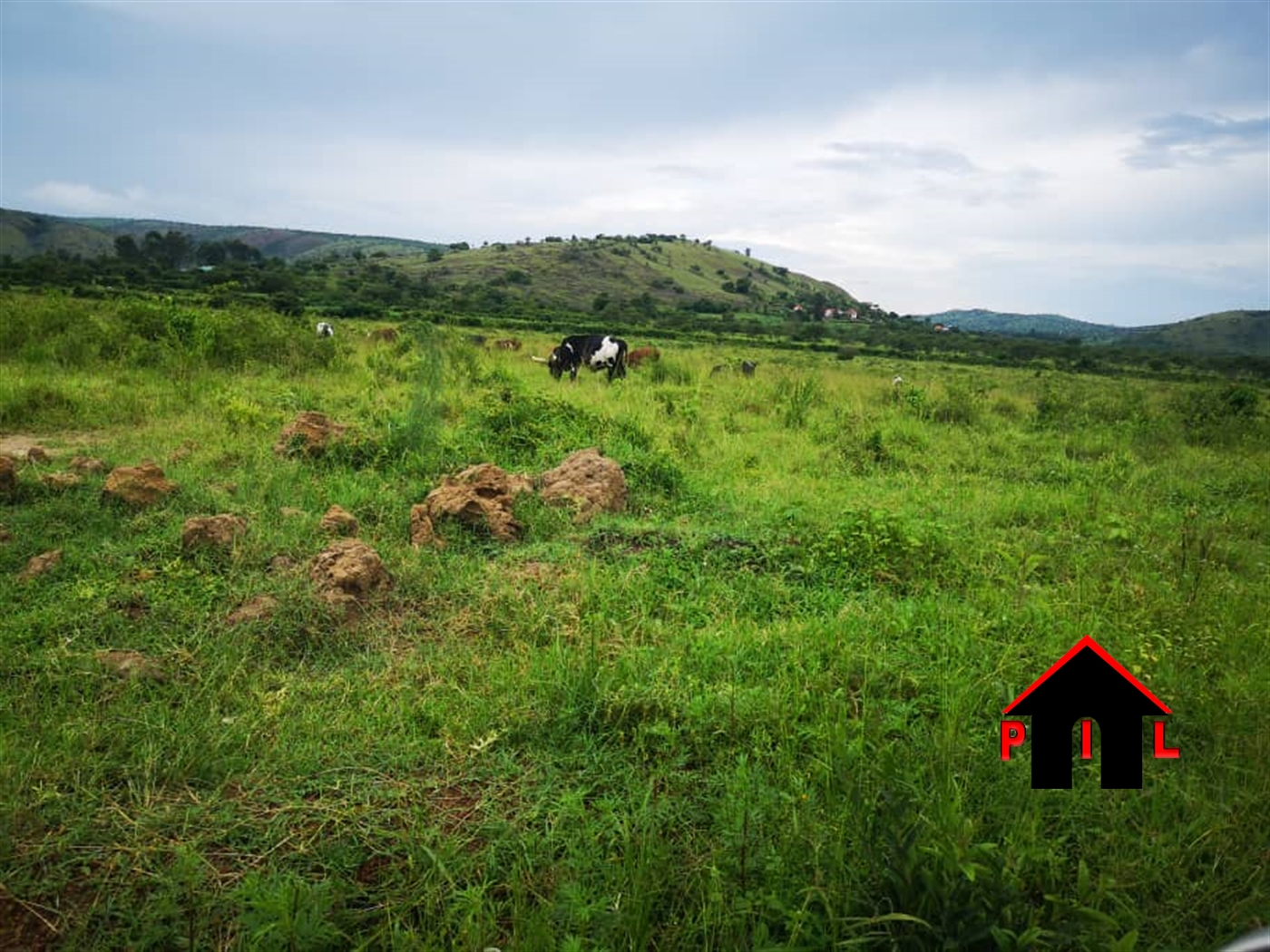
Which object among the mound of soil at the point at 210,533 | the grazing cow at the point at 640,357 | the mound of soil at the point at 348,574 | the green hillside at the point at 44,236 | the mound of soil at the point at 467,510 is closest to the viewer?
the mound of soil at the point at 348,574

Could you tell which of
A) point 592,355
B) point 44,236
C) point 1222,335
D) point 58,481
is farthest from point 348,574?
point 44,236

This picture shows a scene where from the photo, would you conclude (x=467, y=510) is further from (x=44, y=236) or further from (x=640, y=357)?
(x=44, y=236)

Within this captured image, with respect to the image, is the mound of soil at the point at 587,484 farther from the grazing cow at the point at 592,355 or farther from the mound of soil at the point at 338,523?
the grazing cow at the point at 592,355

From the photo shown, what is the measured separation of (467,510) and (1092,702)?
13.3 feet

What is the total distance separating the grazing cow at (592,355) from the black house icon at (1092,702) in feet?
41.7

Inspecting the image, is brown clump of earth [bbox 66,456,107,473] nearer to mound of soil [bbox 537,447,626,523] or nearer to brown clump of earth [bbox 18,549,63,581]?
brown clump of earth [bbox 18,549,63,581]

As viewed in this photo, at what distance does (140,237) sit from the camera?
420ft

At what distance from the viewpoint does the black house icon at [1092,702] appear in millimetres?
1584

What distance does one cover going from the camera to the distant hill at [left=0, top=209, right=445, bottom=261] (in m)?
90.6

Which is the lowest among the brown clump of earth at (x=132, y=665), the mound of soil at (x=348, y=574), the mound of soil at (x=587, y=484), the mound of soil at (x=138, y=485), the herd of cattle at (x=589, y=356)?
the brown clump of earth at (x=132, y=665)

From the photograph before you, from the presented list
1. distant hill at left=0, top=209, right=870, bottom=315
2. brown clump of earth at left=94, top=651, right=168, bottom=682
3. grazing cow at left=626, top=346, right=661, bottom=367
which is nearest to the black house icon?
brown clump of earth at left=94, top=651, right=168, bottom=682

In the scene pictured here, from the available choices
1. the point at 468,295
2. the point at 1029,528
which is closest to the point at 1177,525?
the point at 1029,528

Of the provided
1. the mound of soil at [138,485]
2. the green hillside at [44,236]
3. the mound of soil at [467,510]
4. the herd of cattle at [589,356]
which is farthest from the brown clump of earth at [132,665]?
the green hillside at [44,236]

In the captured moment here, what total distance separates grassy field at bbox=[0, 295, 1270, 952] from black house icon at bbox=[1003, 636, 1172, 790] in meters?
0.36
